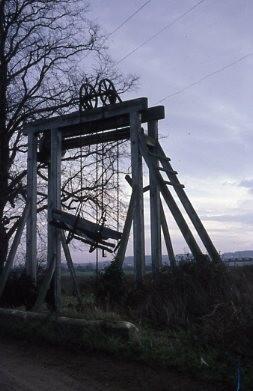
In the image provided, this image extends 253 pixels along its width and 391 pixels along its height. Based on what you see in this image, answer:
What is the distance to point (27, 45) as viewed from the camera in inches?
698

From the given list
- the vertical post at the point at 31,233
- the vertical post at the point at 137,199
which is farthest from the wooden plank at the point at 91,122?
the vertical post at the point at 31,233

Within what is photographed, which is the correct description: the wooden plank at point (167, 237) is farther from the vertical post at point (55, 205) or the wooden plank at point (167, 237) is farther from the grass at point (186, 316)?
the vertical post at point (55, 205)

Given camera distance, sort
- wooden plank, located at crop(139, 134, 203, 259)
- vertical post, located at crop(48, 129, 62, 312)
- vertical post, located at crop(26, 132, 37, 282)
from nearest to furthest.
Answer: wooden plank, located at crop(139, 134, 203, 259) → vertical post, located at crop(48, 129, 62, 312) → vertical post, located at crop(26, 132, 37, 282)

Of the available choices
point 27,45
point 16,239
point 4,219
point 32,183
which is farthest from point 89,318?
point 27,45

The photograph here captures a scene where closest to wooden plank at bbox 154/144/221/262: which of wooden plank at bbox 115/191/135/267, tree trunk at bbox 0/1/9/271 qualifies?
wooden plank at bbox 115/191/135/267

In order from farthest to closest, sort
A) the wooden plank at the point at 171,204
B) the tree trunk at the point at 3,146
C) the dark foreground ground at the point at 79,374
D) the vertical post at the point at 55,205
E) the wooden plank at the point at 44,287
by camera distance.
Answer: the tree trunk at the point at 3,146 → the vertical post at the point at 55,205 → the wooden plank at the point at 44,287 → the wooden plank at the point at 171,204 → the dark foreground ground at the point at 79,374

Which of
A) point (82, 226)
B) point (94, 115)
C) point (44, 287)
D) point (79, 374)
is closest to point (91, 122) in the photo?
point (94, 115)

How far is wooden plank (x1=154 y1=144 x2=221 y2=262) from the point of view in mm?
9164

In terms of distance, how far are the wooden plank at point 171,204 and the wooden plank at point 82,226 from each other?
50.9 inches

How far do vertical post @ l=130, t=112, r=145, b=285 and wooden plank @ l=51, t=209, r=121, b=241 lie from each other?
0.56 meters

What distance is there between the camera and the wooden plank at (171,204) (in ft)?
29.9

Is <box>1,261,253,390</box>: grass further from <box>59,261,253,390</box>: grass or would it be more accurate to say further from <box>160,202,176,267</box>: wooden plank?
<box>160,202,176,267</box>: wooden plank

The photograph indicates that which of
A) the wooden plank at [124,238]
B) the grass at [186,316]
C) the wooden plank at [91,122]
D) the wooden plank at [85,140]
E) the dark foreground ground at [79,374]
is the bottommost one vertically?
the dark foreground ground at [79,374]

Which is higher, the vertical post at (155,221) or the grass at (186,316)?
the vertical post at (155,221)
